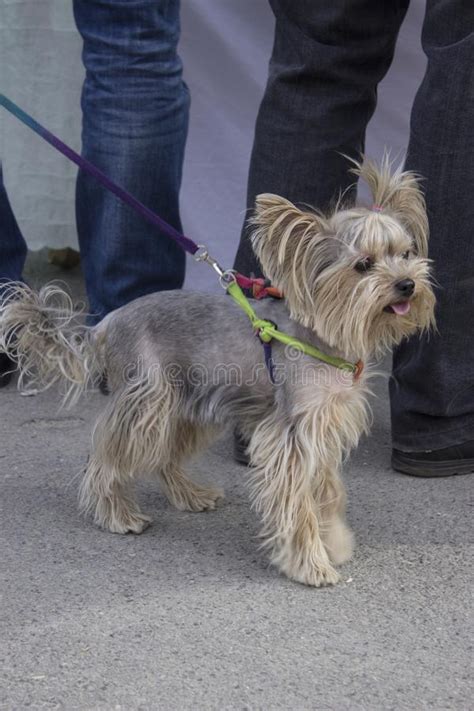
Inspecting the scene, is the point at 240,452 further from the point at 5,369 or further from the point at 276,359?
the point at 5,369

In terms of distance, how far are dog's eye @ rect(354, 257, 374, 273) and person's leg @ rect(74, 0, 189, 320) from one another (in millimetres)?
1214

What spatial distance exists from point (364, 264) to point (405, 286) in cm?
11

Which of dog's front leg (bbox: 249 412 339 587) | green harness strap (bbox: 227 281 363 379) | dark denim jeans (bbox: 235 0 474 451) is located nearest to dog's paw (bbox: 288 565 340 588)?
dog's front leg (bbox: 249 412 339 587)

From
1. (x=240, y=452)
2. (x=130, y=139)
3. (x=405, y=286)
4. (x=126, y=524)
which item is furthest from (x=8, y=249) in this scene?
(x=405, y=286)

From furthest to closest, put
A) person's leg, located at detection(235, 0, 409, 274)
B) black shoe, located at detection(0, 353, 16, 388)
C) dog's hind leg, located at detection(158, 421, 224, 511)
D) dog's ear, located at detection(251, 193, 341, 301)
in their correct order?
black shoe, located at detection(0, 353, 16, 388) < person's leg, located at detection(235, 0, 409, 274) < dog's hind leg, located at detection(158, 421, 224, 511) < dog's ear, located at detection(251, 193, 341, 301)

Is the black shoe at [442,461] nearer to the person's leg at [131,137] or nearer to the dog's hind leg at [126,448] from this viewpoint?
the dog's hind leg at [126,448]

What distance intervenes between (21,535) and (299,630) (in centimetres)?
91

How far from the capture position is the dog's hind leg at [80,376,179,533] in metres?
3.01

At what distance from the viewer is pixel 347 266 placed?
2.69 metres

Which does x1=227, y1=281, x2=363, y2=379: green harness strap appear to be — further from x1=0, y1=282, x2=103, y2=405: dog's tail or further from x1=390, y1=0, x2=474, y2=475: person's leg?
x1=390, y1=0, x2=474, y2=475: person's leg

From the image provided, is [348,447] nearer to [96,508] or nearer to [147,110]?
[96,508]

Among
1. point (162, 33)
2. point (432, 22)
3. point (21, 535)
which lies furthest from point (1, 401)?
point (432, 22)

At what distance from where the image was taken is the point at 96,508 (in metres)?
3.15

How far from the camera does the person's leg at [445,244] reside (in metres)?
3.16
